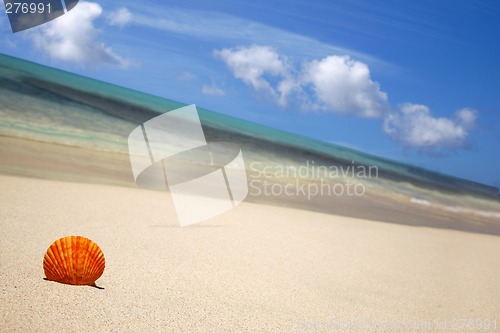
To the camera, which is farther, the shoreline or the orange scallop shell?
the shoreline

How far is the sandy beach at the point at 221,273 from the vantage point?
8.20ft

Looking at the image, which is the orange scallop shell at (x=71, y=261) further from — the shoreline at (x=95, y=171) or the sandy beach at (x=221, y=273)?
the shoreline at (x=95, y=171)

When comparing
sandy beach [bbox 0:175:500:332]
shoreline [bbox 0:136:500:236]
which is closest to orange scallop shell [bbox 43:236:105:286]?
sandy beach [bbox 0:175:500:332]

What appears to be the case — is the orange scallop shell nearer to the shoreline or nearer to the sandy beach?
the sandy beach

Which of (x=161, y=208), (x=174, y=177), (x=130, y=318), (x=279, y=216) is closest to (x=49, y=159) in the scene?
(x=174, y=177)

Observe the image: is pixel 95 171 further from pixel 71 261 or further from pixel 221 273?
pixel 71 261

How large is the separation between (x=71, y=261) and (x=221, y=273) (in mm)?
1168

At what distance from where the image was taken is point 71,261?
8.49 feet

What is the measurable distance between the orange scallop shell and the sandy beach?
0.19 ft

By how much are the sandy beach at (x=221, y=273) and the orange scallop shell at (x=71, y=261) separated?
2.2 inches

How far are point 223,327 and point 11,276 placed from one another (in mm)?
1172

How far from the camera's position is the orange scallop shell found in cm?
258

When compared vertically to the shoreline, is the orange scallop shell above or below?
above

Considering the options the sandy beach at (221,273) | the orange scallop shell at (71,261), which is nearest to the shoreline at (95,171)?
the sandy beach at (221,273)
